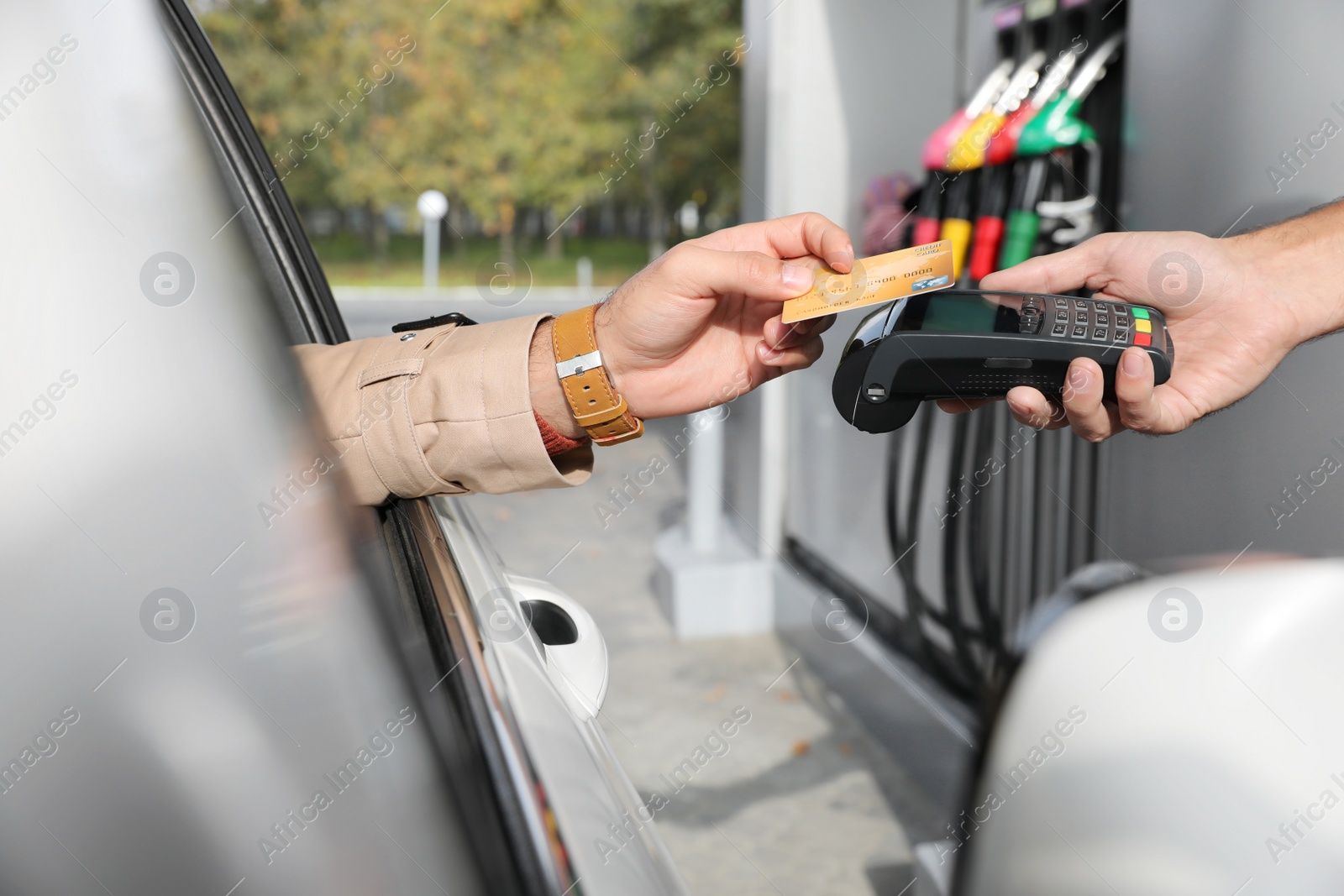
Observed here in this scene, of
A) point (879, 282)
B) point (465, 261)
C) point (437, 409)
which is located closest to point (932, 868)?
point (879, 282)

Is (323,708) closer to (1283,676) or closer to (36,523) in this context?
(36,523)

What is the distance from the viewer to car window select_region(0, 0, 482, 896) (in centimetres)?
55

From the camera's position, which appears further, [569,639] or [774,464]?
[774,464]

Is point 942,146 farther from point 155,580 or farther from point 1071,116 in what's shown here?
point 155,580

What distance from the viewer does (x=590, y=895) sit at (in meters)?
0.54

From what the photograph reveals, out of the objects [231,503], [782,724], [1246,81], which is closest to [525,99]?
[782,724]

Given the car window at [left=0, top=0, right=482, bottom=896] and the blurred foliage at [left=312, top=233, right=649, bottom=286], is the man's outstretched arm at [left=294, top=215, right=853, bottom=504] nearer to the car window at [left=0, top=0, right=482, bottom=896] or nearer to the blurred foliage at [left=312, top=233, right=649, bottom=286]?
the car window at [left=0, top=0, right=482, bottom=896]

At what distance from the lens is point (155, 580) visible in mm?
596

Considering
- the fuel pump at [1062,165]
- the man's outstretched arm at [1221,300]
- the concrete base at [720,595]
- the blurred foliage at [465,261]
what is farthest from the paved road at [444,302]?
the man's outstretched arm at [1221,300]

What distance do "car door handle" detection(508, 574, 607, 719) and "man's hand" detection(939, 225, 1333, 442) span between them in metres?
0.59

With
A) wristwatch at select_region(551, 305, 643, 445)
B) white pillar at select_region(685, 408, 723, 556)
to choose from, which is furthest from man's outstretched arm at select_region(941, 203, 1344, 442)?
white pillar at select_region(685, 408, 723, 556)

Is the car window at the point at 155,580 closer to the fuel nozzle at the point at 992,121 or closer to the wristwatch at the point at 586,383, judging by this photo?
the wristwatch at the point at 586,383

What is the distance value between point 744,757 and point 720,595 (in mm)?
900

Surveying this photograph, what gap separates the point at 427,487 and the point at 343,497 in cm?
28
